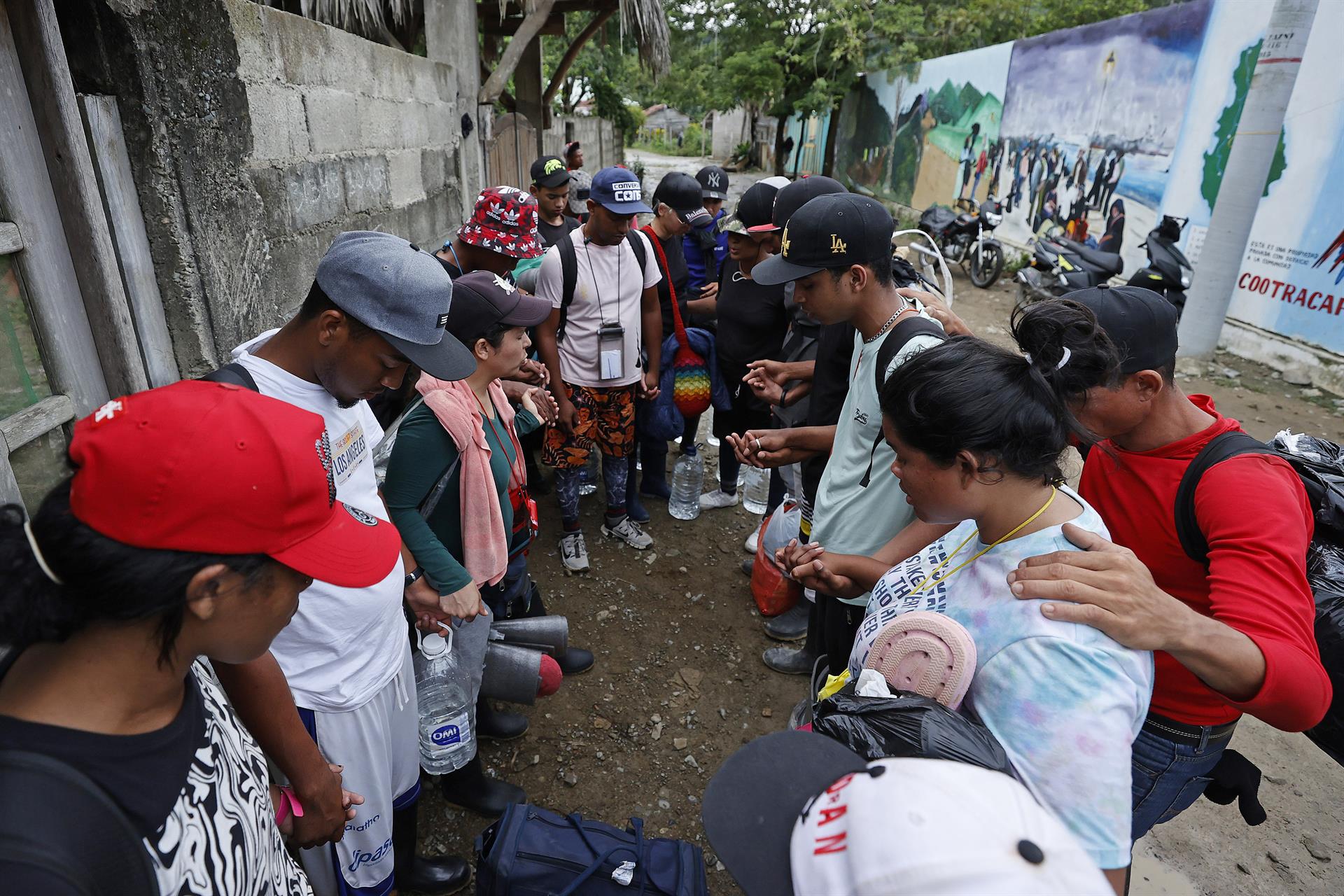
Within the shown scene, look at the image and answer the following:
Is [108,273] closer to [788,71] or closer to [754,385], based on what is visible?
[754,385]

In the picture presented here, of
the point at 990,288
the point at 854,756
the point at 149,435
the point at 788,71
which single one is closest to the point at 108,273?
the point at 149,435

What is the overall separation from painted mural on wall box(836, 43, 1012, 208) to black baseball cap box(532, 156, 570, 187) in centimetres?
1144

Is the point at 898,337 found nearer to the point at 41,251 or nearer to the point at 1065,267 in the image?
the point at 41,251

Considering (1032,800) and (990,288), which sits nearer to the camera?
(1032,800)

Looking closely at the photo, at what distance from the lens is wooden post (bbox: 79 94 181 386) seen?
2.00 metres

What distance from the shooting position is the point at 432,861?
7.76 feet

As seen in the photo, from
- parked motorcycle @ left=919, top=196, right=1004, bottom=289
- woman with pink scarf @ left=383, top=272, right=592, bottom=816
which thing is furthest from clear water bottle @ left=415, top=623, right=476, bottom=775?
parked motorcycle @ left=919, top=196, right=1004, bottom=289

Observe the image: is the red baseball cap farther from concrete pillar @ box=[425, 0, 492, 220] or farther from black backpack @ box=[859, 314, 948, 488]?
concrete pillar @ box=[425, 0, 492, 220]

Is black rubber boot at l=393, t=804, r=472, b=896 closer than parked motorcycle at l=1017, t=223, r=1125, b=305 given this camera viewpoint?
Yes

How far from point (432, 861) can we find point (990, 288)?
37.7 ft

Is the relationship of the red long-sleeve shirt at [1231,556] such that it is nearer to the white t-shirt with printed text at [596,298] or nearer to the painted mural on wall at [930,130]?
the white t-shirt with printed text at [596,298]

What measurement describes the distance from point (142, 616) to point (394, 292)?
0.97m

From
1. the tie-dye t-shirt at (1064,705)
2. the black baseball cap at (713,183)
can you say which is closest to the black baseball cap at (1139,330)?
the tie-dye t-shirt at (1064,705)

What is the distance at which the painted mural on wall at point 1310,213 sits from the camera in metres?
6.68
